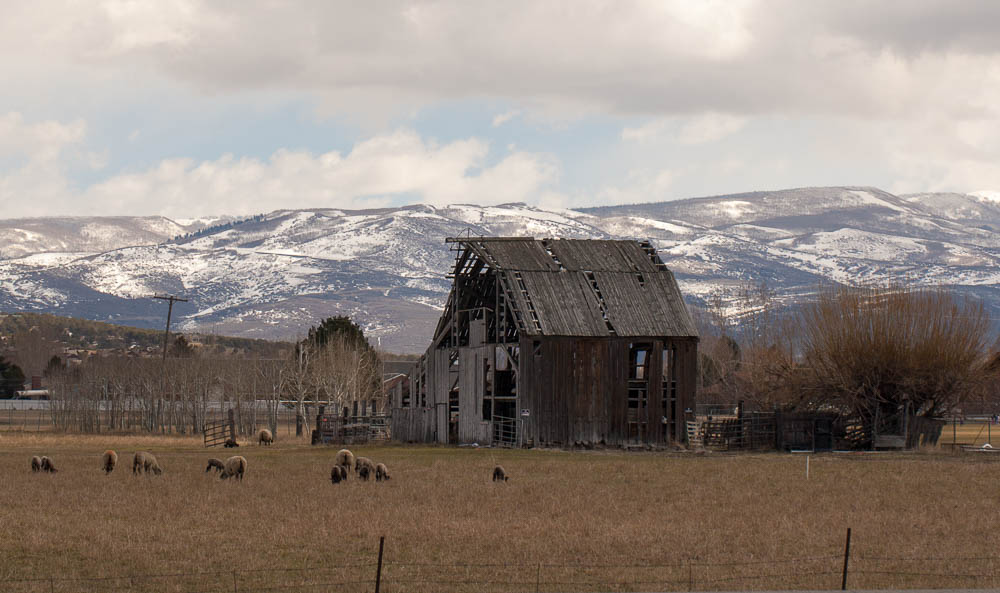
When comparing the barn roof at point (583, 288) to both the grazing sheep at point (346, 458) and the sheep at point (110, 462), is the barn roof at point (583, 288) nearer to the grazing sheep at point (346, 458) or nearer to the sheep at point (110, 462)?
the grazing sheep at point (346, 458)

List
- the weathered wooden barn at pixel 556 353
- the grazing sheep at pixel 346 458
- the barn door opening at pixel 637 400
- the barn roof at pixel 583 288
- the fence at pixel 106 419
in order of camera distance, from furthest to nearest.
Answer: the fence at pixel 106 419, the barn roof at pixel 583 288, the barn door opening at pixel 637 400, the weathered wooden barn at pixel 556 353, the grazing sheep at pixel 346 458

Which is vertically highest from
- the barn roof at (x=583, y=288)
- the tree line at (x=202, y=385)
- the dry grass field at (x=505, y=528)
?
the barn roof at (x=583, y=288)

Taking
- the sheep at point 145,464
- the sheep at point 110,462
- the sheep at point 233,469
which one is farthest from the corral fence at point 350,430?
the sheep at point 233,469

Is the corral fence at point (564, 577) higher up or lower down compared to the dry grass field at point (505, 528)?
lower down

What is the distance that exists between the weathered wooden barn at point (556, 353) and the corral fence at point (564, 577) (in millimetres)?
38368

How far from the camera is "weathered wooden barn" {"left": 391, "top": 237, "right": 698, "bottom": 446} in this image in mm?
63719

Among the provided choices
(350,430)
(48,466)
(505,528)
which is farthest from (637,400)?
(505,528)

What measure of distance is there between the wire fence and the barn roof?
39650 mm

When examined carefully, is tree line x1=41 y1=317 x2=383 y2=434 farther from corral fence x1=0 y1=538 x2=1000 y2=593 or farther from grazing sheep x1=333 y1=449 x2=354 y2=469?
corral fence x1=0 y1=538 x2=1000 y2=593

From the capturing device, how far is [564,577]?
2311 cm

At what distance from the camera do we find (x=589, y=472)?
4622 cm

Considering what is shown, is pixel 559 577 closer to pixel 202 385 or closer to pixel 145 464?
pixel 145 464

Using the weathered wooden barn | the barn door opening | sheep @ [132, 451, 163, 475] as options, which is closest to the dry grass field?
sheep @ [132, 451, 163, 475]

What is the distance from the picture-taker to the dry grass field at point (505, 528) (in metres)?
23.0
